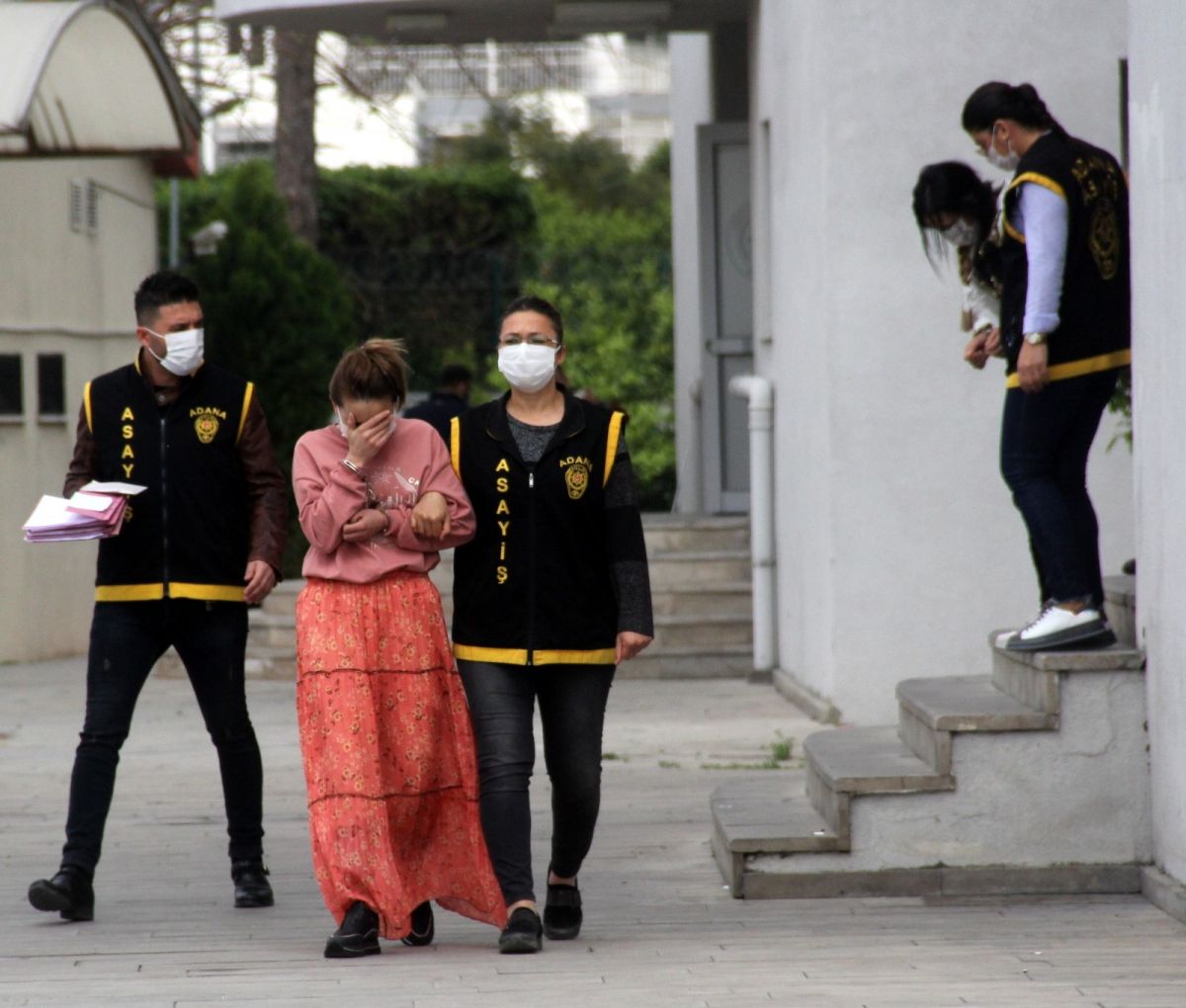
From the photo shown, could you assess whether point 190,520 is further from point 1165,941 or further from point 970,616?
point 970,616

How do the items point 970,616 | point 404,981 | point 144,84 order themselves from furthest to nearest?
point 144,84, point 970,616, point 404,981

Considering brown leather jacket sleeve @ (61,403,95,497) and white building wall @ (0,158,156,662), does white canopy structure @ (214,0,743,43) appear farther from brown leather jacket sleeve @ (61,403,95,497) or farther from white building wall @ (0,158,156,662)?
brown leather jacket sleeve @ (61,403,95,497)

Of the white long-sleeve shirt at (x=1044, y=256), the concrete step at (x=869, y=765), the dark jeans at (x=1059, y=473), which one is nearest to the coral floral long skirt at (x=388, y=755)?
the concrete step at (x=869, y=765)

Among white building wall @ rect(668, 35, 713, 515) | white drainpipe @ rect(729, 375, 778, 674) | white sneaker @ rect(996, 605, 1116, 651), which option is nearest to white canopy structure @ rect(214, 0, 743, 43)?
white drainpipe @ rect(729, 375, 778, 674)

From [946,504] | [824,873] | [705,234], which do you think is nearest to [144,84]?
[705,234]

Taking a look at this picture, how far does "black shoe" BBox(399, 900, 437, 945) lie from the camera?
607cm

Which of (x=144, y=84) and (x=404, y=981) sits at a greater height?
(x=144, y=84)

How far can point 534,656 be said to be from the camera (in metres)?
5.93

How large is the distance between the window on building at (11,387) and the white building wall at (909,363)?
7.43 m

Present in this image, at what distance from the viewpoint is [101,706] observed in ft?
21.6

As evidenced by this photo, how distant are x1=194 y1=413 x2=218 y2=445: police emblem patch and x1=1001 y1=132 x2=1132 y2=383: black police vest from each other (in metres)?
2.45

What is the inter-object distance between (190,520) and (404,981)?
5.66 ft

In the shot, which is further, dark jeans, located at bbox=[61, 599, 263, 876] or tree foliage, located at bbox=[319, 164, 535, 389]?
tree foliage, located at bbox=[319, 164, 535, 389]

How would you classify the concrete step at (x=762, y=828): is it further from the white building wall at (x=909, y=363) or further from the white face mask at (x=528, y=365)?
the white building wall at (x=909, y=363)
